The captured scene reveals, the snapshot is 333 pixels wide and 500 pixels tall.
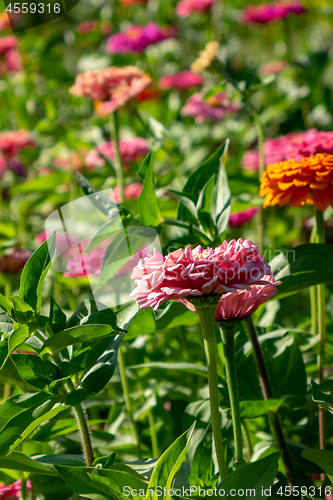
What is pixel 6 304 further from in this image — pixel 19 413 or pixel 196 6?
pixel 196 6

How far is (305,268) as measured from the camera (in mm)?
544

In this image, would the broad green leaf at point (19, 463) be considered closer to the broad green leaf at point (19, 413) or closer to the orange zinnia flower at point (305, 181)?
the broad green leaf at point (19, 413)

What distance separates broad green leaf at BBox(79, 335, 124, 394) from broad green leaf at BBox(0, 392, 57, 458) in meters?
0.04

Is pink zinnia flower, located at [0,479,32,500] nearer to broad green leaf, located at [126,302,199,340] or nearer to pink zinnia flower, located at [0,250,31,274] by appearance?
broad green leaf, located at [126,302,199,340]

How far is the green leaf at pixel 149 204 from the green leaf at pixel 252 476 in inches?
10.5

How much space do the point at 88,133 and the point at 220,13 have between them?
0.84 metres

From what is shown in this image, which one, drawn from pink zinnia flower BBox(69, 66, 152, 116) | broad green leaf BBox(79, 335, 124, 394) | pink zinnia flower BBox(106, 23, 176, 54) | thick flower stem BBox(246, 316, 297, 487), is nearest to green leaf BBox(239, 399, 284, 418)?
thick flower stem BBox(246, 316, 297, 487)

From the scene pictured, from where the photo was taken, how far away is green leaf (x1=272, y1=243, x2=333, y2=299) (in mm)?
515

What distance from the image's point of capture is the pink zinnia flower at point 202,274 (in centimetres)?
36

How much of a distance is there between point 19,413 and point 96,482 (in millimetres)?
86

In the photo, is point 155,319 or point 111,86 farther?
point 111,86

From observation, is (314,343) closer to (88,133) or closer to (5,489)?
(5,489)

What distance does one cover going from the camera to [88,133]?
1.35 m

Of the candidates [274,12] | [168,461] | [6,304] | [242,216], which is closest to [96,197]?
[6,304]
